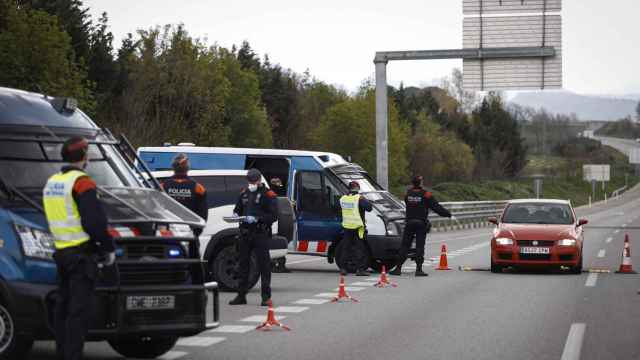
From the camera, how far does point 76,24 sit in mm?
59406

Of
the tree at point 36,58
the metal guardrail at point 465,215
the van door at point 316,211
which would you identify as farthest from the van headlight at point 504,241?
the tree at point 36,58

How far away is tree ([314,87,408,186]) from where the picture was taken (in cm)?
10044

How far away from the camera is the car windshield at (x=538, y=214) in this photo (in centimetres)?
2392

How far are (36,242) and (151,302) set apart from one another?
1.05 m

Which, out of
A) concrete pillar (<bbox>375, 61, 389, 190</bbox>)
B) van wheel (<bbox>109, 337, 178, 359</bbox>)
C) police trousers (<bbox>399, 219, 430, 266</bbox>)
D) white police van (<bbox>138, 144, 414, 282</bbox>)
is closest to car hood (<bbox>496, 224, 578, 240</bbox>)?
police trousers (<bbox>399, 219, 430, 266</bbox>)

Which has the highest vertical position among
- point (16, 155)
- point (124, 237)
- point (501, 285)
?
point (16, 155)

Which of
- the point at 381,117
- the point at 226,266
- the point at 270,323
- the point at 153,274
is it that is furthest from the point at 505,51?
the point at 153,274

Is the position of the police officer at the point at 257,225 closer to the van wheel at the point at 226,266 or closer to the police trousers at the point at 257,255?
the police trousers at the point at 257,255

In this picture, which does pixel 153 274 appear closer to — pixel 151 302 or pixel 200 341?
pixel 151 302

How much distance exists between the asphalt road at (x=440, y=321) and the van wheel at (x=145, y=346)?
137 mm

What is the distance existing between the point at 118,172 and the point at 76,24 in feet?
163

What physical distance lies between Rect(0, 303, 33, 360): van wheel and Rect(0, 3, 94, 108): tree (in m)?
36.2

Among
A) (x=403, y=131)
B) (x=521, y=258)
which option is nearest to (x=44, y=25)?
(x=521, y=258)

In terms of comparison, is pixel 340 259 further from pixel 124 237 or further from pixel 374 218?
pixel 124 237
